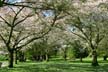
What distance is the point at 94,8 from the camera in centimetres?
3291

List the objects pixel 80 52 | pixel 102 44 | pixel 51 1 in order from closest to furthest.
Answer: pixel 51 1 < pixel 102 44 < pixel 80 52

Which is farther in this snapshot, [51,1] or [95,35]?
[95,35]

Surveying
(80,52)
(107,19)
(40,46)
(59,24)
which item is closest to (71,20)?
(59,24)

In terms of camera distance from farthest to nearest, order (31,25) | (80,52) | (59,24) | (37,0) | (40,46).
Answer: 1. (80,52)
2. (40,46)
3. (31,25)
4. (59,24)
5. (37,0)

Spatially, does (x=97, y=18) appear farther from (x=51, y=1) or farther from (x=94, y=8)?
(x=51, y=1)

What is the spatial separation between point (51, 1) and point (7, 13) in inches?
680

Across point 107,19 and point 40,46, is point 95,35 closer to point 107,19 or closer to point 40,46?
point 107,19

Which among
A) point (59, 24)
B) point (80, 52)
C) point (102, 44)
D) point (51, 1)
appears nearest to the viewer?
point (51, 1)

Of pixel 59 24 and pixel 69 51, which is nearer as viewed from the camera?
pixel 59 24

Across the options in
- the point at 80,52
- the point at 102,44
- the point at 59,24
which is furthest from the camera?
the point at 80,52

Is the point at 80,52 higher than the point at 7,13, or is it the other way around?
the point at 7,13

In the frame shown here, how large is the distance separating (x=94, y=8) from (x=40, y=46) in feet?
94.3

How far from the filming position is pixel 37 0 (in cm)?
2053

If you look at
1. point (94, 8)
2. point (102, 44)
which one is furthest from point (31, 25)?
point (102, 44)
